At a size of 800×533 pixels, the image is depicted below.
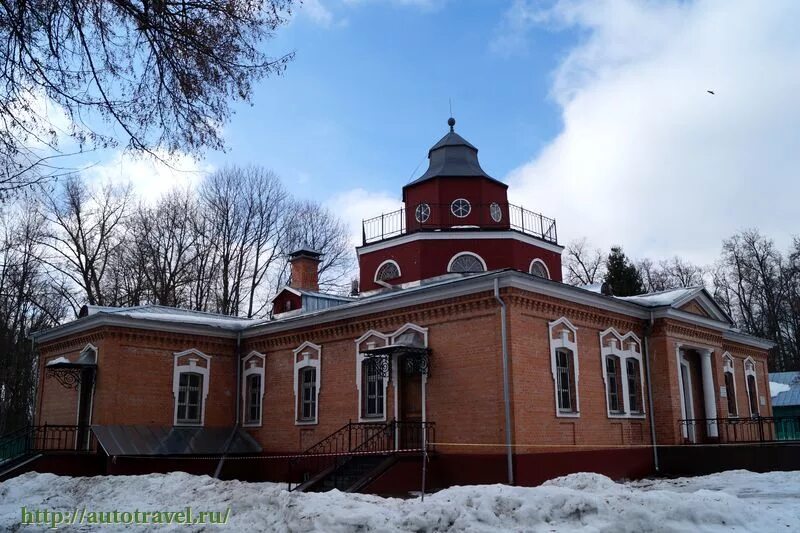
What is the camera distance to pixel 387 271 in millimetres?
20719

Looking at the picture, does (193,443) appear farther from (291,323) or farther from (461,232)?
(461,232)

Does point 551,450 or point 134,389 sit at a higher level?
point 134,389

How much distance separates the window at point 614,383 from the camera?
15.9 meters

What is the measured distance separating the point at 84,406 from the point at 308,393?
604cm

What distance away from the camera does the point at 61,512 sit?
11.8m

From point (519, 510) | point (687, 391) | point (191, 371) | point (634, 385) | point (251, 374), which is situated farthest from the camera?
point (251, 374)

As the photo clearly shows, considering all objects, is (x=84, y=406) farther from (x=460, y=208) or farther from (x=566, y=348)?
(x=566, y=348)

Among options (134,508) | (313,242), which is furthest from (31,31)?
(313,242)

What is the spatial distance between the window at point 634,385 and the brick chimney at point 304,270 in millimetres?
10891

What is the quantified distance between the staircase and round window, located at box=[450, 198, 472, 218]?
798cm

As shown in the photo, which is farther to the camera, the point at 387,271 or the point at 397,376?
the point at 387,271

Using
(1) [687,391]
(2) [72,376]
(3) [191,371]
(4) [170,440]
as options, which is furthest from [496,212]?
(2) [72,376]

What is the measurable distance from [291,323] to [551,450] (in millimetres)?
7711

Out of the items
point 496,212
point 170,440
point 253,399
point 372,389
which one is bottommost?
point 170,440
